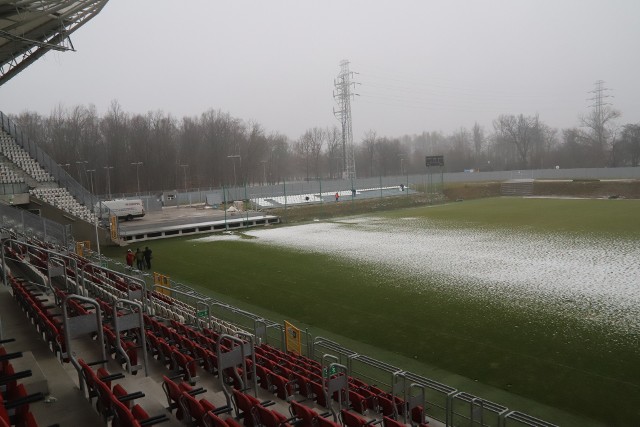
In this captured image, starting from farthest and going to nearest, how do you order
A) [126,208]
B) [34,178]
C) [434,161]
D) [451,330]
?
[434,161] → [126,208] → [34,178] → [451,330]

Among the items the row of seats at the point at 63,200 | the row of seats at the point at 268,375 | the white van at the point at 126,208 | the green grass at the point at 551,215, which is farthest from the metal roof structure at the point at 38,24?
the green grass at the point at 551,215

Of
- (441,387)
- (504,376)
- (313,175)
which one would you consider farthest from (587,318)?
(313,175)

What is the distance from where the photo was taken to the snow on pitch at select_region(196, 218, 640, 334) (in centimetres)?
1694

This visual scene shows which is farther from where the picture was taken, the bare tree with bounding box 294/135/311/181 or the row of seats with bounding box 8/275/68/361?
the bare tree with bounding box 294/135/311/181

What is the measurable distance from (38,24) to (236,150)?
257 feet

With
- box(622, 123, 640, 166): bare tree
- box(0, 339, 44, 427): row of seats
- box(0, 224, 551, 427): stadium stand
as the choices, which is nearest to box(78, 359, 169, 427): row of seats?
box(0, 224, 551, 427): stadium stand

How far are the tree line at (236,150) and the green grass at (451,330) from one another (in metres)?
37.1

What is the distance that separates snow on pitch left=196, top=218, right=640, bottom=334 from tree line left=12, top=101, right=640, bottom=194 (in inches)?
1160

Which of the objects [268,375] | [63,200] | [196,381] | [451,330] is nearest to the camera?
[196,381]

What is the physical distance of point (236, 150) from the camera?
100562mm

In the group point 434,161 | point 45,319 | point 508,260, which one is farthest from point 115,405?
point 434,161

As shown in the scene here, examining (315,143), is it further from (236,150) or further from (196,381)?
(196,381)

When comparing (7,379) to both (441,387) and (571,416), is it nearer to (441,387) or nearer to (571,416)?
(441,387)

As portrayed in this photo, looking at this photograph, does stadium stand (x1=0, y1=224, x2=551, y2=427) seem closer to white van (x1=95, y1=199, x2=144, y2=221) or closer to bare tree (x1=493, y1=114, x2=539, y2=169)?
white van (x1=95, y1=199, x2=144, y2=221)
